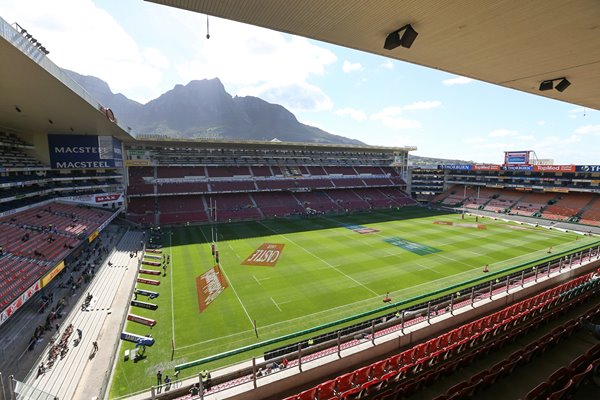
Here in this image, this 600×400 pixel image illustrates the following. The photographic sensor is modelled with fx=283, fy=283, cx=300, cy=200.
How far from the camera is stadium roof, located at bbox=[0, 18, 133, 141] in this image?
1213 centimetres

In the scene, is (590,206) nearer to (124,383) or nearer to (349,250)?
(349,250)

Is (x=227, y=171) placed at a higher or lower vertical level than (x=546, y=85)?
lower

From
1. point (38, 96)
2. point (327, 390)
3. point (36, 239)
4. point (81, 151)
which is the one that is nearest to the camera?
point (327, 390)

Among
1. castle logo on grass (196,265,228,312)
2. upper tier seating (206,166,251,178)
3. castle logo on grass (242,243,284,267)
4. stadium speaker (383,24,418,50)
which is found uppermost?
stadium speaker (383,24,418,50)

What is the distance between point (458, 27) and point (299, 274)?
2170cm

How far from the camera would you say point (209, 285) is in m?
22.9

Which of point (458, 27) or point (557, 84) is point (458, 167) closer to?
point (557, 84)

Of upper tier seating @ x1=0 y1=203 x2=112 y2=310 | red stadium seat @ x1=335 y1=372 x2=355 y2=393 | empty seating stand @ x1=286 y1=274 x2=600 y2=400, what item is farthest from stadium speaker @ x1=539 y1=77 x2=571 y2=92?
upper tier seating @ x1=0 y1=203 x2=112 y2=310

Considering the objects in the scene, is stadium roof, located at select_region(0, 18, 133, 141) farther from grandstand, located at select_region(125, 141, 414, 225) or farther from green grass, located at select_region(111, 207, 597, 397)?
grandstand, located at select_region(125, 141, 414, 225)

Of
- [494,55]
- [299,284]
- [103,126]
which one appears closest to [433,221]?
[299,284]

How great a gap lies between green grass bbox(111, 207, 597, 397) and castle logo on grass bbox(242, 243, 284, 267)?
0.81 meters

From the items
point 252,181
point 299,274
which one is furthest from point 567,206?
point 252,181

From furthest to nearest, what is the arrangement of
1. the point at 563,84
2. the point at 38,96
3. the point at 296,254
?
1. the point at 296,254
2. the point at 38,96
3. the point at 563,84

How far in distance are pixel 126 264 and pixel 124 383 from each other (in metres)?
16.0
